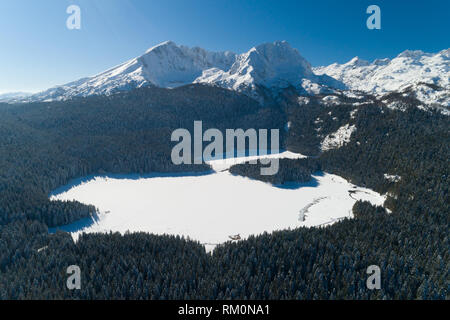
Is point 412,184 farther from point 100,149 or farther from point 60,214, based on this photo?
point 100,149

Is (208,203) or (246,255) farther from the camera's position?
(208,203)

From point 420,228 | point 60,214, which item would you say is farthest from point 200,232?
point 420,228

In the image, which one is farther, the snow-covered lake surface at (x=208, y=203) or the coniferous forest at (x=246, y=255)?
the snow-covered lake surface at (x=208, y=203)

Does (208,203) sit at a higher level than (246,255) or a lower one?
higher

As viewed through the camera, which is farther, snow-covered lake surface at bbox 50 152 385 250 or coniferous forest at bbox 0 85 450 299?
snow-covered lake surface at bbox 50 152 385 250

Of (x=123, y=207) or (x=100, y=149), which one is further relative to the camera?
(x=100, y=149)

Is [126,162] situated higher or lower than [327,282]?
higher
